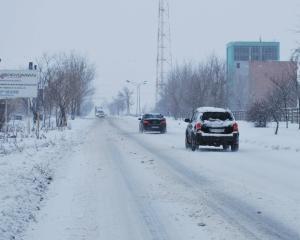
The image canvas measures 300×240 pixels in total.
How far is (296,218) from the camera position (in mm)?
8594

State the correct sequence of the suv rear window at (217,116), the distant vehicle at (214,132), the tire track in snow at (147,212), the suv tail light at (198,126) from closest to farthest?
the tire track in snow at (147,212) → the distant vehicle at (214,132) → the suv tail light at (198,126) → the suv rear window at (217,116)

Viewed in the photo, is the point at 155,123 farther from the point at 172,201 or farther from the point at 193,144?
the point at 172,201

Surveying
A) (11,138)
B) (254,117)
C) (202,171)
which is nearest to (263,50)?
(254,117)

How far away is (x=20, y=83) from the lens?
35.2 metres

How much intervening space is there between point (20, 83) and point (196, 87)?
35108 millimetres

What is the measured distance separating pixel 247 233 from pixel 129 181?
588cm

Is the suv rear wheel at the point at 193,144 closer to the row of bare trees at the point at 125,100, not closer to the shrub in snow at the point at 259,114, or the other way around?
the shrub in snow at the point at 259,114

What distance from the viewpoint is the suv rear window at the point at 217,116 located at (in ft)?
76.6

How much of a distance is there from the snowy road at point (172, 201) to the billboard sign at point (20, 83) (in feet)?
59.5

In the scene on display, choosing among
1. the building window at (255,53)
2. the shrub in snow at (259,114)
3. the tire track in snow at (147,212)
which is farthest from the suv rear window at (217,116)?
the building window at (255,53)

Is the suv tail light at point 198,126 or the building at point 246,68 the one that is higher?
the building at point 246,68

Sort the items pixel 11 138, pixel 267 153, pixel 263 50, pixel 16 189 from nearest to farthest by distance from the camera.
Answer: pixel 16 189
pixel 267 153
pixel 11 138
pixel 263 50

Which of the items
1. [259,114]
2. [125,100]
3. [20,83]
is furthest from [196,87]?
[125,100]

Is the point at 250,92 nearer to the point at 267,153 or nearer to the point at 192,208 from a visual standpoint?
the point at 267,153
